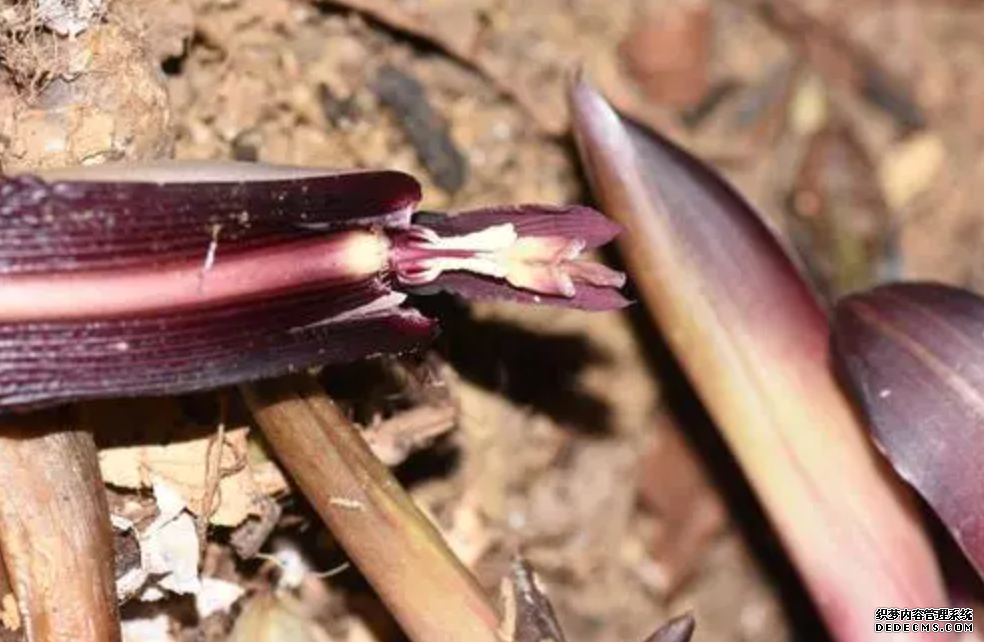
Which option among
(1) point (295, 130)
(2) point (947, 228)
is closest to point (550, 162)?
(1) point (295, 130)

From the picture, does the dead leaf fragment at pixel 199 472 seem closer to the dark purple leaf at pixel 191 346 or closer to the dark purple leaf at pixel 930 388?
the dark purple leaf at pixel 191 346

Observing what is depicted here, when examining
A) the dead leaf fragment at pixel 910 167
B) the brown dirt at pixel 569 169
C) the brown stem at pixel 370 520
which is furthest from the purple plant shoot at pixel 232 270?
the dead leaf fragment at pixel 910 167

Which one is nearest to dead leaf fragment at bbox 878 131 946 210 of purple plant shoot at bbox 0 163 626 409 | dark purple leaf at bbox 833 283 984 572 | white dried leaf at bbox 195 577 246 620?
dark purple leaf at bbox 833 283 984 572

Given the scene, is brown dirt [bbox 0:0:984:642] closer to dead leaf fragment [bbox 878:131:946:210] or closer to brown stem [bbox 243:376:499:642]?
dead leaf fragment [bbox 878:131:946:210]

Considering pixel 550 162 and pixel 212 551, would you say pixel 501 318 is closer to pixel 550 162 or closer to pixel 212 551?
pixel 550 162

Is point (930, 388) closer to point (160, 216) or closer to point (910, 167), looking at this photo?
point (910, 167)

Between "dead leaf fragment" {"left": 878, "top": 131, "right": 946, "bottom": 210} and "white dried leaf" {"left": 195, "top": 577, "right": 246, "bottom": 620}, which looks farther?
"dead leaf fragment" {"left": 878, "top": 131, "right": 946, "bottom": 210}

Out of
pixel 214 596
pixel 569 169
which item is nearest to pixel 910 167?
pixel 569 169
